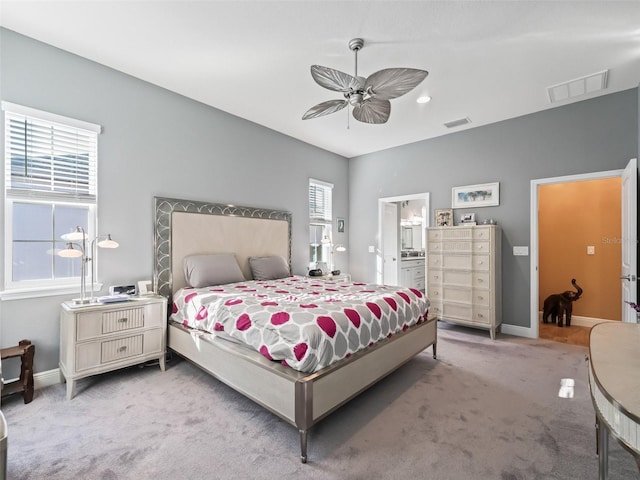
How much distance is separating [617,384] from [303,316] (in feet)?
4.96

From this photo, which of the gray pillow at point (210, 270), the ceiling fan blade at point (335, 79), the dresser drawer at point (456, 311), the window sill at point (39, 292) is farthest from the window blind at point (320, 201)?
the window sill at point (39, 292)

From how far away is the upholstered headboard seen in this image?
3.41 m

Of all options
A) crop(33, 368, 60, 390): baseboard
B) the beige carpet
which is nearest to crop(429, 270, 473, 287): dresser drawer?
the beige carpet

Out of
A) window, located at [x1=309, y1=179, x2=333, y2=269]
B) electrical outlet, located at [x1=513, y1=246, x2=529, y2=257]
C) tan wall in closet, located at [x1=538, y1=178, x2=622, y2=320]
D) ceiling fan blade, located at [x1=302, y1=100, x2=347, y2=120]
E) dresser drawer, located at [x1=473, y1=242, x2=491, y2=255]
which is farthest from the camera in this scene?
window, located at [x1=309, y1=179, x2=333, y2=269]

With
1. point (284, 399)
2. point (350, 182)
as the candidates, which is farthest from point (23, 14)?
point (350, 182)

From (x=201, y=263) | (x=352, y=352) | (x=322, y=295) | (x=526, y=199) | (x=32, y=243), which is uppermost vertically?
(x=526, y=199)

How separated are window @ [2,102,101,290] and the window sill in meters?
0.05

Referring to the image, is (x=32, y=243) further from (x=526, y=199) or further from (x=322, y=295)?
(x=526, y=199)

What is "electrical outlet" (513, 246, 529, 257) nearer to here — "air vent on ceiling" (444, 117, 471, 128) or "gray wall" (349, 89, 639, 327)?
"gray wall" (349, 89, 639, 327)

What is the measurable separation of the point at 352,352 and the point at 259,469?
88cm

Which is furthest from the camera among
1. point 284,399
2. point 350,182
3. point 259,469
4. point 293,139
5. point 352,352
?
point 350,182

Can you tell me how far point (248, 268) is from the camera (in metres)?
4.18

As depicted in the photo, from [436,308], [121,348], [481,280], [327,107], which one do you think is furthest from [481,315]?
[121,348]

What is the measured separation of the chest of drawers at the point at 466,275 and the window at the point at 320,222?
6.13ft
